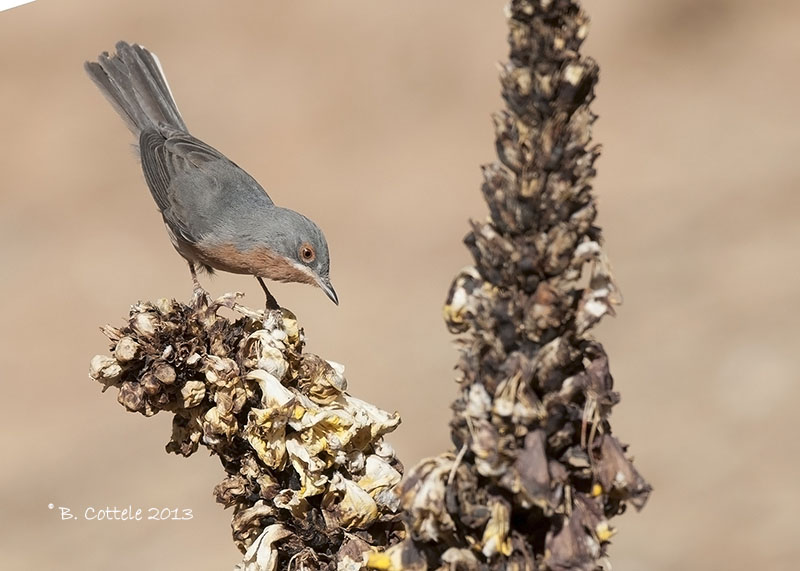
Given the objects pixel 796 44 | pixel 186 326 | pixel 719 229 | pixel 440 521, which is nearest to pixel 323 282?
pixel 186 326

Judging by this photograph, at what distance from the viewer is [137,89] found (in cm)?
842


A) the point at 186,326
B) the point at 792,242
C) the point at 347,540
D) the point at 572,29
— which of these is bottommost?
the point at 347,540

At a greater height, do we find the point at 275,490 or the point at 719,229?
the point at 719,229

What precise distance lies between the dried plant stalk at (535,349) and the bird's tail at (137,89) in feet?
22.4

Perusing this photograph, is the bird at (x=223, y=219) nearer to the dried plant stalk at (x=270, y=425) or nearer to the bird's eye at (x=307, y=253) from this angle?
the bird's eye at (x=307, y=253)

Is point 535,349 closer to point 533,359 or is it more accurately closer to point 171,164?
point 533,359

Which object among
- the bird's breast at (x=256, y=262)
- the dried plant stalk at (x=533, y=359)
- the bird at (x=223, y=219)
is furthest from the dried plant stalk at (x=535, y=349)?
the bird's breast at (x=256, y=262)

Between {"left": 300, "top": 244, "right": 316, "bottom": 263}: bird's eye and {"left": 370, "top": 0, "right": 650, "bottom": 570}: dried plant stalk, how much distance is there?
4.50 metres

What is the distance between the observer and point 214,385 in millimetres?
2551

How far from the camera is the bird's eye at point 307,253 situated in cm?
627

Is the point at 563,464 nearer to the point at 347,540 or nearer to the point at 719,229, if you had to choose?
the point at 347,540

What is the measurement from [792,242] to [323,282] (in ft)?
41.3

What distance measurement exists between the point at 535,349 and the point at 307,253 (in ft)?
15.2

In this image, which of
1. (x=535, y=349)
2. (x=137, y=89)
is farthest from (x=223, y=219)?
(x=535, y=349)
